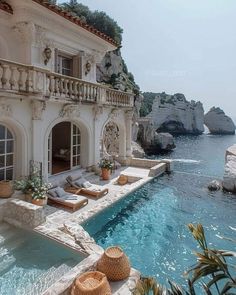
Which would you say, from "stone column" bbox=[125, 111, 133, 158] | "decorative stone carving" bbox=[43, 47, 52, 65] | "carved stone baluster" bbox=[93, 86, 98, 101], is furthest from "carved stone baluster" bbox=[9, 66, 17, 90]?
"stone column" bbox=[125, 111, 133, 158]

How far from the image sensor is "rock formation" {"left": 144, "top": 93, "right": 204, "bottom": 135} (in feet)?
347

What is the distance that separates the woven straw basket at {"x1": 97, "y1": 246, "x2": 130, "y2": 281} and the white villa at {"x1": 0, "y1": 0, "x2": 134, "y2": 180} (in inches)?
271

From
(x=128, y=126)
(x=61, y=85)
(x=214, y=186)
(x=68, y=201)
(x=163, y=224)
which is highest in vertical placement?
(x=61, y=85)

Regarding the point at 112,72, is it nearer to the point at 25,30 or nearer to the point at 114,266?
the point at 25,30

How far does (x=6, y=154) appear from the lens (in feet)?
37.1

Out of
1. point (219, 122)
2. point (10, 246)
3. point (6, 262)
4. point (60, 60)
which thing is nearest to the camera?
point (6, 262)

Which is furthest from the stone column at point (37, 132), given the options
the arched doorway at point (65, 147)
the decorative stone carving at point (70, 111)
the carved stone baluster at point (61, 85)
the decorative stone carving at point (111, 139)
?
the decorative stone carving at point (111, 139)

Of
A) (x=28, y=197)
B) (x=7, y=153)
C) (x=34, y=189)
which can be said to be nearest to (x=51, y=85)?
(x=7, y=153)

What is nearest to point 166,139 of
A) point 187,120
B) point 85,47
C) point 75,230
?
point 85,47

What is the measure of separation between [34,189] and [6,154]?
2199 millimetres

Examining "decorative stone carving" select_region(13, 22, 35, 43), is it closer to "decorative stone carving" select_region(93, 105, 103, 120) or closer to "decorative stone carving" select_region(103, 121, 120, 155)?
"decorative stone carving" select_region(93, 105, 103, 120)

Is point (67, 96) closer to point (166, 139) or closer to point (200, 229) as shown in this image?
point (200, 229)

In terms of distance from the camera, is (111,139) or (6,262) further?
(111,139)

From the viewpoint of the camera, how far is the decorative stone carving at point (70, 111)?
43.2 feet
